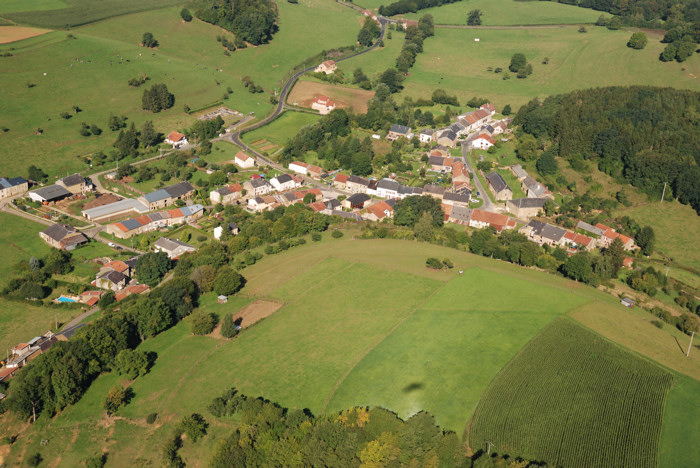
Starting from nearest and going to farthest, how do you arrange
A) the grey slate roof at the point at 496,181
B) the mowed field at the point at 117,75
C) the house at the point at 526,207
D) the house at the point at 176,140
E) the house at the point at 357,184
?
the house at the point at 526,207
the grey slate roof at the point at 496,181
the house at the point at 357,184
the mowed field at the point at 117,75
the house at the point at 176,140

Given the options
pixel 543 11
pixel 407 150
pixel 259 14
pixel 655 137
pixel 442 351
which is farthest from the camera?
pixel 543 11

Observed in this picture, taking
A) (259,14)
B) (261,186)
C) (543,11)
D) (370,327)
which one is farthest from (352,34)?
(370,327)

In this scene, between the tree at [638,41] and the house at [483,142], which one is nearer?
the house at [483,142]

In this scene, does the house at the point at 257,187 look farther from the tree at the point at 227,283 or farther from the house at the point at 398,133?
the house at the point at 398,133

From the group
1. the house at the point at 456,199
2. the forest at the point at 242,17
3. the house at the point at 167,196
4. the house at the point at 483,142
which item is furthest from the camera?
the forest at the point at 242,17

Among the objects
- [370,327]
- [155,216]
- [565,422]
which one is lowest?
[155,216]

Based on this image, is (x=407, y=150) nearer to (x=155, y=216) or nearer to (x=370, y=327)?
(x=155, y=216)

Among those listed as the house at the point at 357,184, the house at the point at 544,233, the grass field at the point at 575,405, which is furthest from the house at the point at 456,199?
the grass field at the point at 575,405
